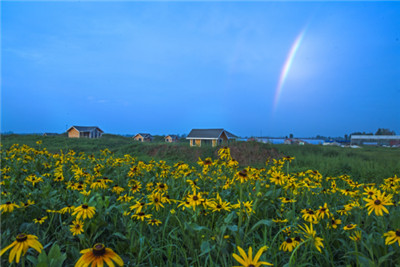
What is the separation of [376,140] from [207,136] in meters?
14.9

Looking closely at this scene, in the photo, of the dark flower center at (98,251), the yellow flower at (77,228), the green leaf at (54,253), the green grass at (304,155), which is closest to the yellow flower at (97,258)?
the dark flower center at (98,251)

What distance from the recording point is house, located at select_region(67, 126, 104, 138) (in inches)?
1513

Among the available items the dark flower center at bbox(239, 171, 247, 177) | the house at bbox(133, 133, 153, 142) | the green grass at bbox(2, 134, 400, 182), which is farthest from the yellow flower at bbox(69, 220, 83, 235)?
the house at bbox(133, 133, 153, 142)

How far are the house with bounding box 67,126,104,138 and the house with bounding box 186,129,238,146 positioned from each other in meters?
22.0

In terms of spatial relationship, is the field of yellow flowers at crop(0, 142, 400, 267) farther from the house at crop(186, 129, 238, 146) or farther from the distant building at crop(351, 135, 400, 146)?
the house at crop(186, 129, 238, 146)

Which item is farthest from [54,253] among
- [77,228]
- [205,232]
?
[205,232]

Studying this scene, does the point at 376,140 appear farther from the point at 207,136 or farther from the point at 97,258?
the point at 97,258

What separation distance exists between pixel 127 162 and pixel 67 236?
128 inches

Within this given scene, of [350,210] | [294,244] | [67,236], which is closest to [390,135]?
[350,210]

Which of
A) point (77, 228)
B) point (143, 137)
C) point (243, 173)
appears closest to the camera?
point (243, 173)

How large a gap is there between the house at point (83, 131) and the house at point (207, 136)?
22.0 m

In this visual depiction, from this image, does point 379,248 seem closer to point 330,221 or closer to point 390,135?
point 330,221

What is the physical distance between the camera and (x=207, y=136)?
25109 mm

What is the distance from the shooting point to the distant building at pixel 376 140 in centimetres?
1512
